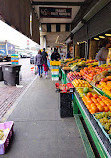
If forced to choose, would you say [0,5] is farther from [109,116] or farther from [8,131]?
[109,116]

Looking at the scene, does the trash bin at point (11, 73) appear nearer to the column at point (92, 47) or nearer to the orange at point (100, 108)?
the column at point (92, 47)

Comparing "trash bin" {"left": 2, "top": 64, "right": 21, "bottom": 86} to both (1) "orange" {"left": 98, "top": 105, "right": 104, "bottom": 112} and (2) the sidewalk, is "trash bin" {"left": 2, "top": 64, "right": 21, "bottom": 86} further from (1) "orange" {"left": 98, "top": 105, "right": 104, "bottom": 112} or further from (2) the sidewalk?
(1) "orange" {"left": 98, "top": 105, "right": 104, "bottom": 112}

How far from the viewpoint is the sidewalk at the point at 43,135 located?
7.89 ft

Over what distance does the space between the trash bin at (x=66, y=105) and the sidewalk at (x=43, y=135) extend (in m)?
0.16

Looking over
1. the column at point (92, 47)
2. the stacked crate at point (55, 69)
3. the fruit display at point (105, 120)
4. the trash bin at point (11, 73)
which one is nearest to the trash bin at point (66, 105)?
the fruit display at point (105, 120)

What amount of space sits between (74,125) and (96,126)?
5.68 feet

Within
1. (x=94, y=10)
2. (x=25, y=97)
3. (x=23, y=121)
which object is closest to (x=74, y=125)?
(x=23, y=121)

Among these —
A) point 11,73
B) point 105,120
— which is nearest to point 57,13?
point 11,73

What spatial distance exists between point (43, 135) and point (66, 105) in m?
1.10

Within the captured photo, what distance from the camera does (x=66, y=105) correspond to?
3646mm

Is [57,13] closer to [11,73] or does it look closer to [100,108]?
[11,73]

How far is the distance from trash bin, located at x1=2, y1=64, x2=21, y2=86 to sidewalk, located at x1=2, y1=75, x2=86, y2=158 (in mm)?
2917

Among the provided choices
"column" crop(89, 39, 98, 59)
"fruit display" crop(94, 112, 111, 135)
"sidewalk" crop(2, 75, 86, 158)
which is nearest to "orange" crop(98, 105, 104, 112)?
"fruit display" crop(94, 112, 111, 135)

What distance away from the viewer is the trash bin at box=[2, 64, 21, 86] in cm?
685
